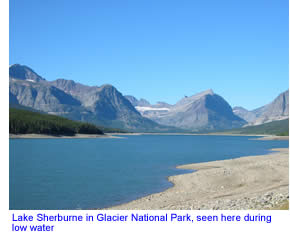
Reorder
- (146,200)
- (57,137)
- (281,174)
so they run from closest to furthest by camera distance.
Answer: (146,200), (281,174), (57,137)

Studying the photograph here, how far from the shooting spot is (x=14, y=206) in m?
28.8

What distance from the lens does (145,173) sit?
166 feet

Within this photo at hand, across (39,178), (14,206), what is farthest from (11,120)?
(14,206)

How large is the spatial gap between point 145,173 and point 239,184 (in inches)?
663
